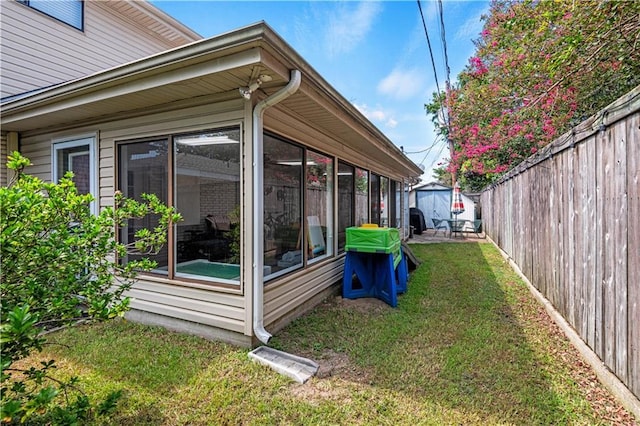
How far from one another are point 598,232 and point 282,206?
3029mm

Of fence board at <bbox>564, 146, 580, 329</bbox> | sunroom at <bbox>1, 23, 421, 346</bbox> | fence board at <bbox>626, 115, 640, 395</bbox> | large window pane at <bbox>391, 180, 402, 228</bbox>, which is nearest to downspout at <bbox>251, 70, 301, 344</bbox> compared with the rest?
sunroom at <bbox>1, 23, 421, 346</bbox>

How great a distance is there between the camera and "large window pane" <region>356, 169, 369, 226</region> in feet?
20.6

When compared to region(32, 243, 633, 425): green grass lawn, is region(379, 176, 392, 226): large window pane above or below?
above

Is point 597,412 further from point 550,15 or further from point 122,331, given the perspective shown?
point 122,331

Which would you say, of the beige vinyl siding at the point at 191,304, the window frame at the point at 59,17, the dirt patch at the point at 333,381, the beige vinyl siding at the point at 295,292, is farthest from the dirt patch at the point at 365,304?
the window frame at the point at 59,17

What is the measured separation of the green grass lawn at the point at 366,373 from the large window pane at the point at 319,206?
994 millimetres

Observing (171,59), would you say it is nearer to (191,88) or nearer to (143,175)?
(191,88)

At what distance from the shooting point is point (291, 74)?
2775 millimetres

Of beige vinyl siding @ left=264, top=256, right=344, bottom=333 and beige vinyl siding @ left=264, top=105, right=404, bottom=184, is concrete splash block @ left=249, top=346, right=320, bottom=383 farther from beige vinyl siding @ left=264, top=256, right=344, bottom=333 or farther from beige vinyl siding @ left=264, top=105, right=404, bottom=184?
beige vinyl siding @ left=264, top=105, right=404, bottom=184

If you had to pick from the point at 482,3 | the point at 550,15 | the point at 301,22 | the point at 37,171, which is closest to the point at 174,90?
the point at 37,171

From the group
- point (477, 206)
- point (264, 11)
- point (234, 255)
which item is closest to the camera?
point (234, 255)

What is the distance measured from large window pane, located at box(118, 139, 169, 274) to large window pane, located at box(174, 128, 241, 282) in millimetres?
185

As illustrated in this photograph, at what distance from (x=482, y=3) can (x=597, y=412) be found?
9.31 meters

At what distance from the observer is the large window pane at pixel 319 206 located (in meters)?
4.43
